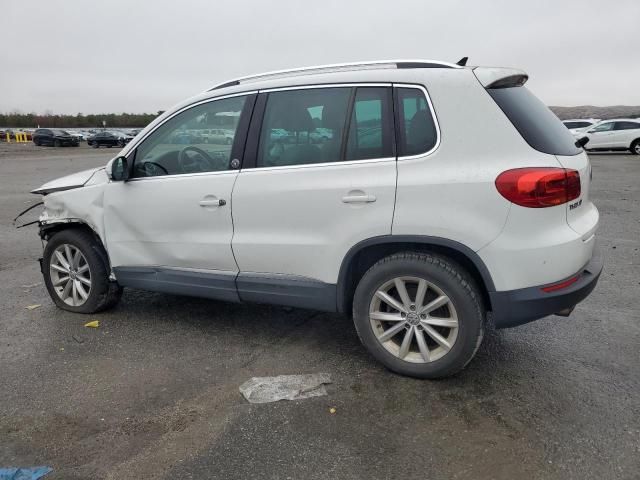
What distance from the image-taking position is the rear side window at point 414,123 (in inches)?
128

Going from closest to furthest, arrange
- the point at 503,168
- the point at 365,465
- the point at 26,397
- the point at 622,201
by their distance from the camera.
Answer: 1. the point at 365,465
2. the point at 503,168
3. the point at 26,397
4. the point at 622,201

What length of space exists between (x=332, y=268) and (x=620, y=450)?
185 centimetres

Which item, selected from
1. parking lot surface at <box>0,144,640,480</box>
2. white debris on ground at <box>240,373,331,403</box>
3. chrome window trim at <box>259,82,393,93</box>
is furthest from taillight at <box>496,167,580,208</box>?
white debris on ground at <box>240,373,331,403</box>

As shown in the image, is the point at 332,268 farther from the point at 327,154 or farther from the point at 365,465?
the point at 365,465

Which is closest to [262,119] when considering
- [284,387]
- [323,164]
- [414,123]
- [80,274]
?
[323,164]

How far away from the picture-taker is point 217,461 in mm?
2693

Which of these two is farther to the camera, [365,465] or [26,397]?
[26,397]

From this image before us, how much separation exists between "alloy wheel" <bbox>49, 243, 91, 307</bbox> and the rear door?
1.67 m

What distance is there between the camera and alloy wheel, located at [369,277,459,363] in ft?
10.9

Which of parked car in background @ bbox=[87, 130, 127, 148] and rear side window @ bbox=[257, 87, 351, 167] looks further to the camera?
parked car in background @ bbox=[87, 130, 127, 148]

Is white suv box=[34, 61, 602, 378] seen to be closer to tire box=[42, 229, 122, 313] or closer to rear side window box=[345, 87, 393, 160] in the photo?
rear side window box=[345, 87, 393, 160]

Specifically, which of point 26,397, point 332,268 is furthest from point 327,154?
point 26,397

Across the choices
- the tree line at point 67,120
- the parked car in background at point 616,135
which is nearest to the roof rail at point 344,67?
the parked car in background at point 616,135

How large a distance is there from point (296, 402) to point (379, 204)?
129 centimetres
